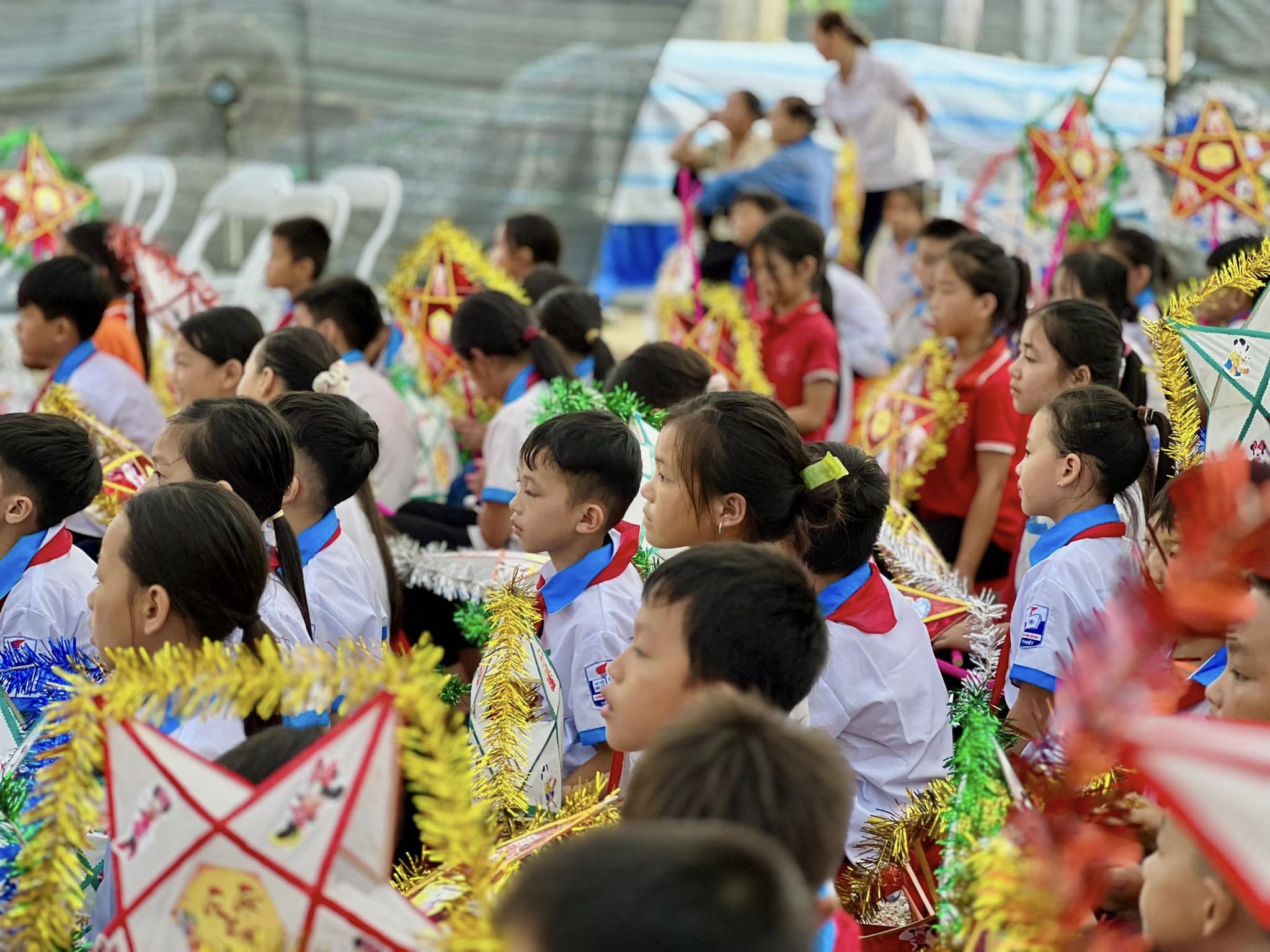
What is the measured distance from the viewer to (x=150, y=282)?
4500mm

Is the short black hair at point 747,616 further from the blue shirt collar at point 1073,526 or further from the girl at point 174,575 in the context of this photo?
the blue shirt collar at point 1073,526

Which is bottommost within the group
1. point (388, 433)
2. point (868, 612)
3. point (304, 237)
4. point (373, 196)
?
point (373, 196)

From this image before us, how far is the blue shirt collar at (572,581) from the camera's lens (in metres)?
2.43

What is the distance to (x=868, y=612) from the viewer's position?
2197 millimetres

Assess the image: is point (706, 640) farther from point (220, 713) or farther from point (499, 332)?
point (499, 332)

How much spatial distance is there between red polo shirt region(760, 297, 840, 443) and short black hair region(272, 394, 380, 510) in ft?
6.40

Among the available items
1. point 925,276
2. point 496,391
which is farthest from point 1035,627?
point 925,276

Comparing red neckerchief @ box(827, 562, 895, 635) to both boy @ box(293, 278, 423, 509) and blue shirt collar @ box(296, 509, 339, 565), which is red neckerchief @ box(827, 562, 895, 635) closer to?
blue shirt collar @ box(296, 509, 339, 565)

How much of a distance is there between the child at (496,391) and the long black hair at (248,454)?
1017 millimetres

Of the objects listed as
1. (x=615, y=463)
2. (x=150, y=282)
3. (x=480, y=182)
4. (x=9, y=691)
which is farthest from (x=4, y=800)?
(x=480, y=182)

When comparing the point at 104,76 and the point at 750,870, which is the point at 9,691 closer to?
the point at 750,870

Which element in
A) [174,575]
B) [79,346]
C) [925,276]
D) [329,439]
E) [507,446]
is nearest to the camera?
[174,575]

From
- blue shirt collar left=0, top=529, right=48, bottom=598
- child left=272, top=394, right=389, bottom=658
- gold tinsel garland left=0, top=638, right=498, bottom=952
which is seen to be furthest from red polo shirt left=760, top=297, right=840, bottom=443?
gold tinsel garland left=0, top=638, right=498, bottom=952

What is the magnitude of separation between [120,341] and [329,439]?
208 cm
